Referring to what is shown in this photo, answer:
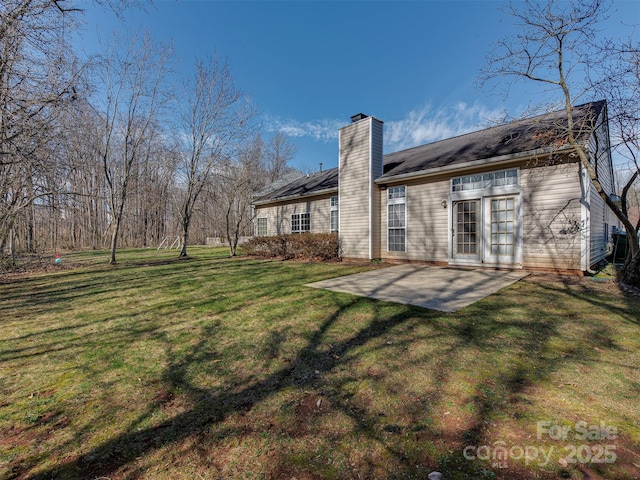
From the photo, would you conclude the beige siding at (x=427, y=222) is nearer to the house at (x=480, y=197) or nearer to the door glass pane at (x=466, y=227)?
the house at (x=480, y=197)

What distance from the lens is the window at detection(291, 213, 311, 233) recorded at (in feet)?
45.8

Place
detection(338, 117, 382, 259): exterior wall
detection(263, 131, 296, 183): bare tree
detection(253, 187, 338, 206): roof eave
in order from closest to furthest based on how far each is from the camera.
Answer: detection(338, 117, 382, 259): exterior wall < detection(253, 187, 338, 206): roof eave < detection(263, 131, 296, 183): bare tree

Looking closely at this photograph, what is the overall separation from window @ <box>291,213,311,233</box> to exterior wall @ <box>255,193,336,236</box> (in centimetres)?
20

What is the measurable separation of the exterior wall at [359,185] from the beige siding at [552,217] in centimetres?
454

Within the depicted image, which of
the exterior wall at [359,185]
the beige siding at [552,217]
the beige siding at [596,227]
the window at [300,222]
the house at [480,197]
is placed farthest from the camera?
the window at [300,222]

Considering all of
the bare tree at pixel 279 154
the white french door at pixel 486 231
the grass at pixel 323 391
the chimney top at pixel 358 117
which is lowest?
the grass at pixel 323 391

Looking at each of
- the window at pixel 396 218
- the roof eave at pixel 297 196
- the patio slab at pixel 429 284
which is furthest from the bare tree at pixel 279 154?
the patio slab at pixel 429 284

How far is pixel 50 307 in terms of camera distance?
17.0 ft

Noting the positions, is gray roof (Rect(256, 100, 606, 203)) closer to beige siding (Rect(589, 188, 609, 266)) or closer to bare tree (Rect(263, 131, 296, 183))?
beige siding (Rect(589, 188, 609, 266))

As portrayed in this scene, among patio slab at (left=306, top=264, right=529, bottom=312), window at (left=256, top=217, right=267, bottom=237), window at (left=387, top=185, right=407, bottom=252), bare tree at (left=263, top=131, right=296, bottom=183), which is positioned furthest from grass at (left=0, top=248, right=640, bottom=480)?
bare tree at (left=263, top=131, right=296, bottom=183)

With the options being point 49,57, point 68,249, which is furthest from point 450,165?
point 68,249

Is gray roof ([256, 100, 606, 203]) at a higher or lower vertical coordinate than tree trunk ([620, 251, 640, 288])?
higher

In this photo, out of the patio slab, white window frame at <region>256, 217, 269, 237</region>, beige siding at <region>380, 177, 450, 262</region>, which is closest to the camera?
the patio slab

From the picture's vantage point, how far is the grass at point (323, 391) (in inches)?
67.1
